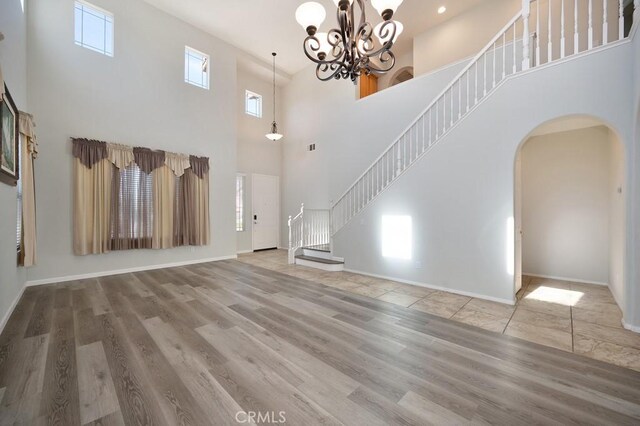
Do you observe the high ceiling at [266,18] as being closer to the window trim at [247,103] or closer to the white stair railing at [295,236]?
the window trim at [247,103]

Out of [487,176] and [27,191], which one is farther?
[27,191]

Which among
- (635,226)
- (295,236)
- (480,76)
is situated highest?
(480,76)

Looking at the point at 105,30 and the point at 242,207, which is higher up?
the point at 105,30

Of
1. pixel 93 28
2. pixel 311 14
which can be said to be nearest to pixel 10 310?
pixel 311 14

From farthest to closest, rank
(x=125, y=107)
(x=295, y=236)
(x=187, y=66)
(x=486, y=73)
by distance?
(x=295, y=236) < (x=187, y=66) < (x=125, y=107) < (x=486, y=73)

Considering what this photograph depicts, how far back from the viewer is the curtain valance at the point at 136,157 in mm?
4887

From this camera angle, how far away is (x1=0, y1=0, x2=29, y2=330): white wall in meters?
2.98

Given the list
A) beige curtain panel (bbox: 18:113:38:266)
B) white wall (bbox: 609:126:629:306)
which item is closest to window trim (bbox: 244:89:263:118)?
beige curtain panel (bbox: 18:113:38:266)

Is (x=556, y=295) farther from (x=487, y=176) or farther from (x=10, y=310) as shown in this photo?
(x=10, y=310)

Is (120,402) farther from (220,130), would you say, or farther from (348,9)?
(220,130)

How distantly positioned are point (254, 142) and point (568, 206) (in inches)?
316

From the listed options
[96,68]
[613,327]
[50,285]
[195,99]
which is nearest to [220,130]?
[195,99]

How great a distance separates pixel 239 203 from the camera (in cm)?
807

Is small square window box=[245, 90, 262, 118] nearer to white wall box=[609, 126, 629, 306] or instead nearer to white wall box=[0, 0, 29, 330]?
white wall box=[0, 0, 29, 330]
